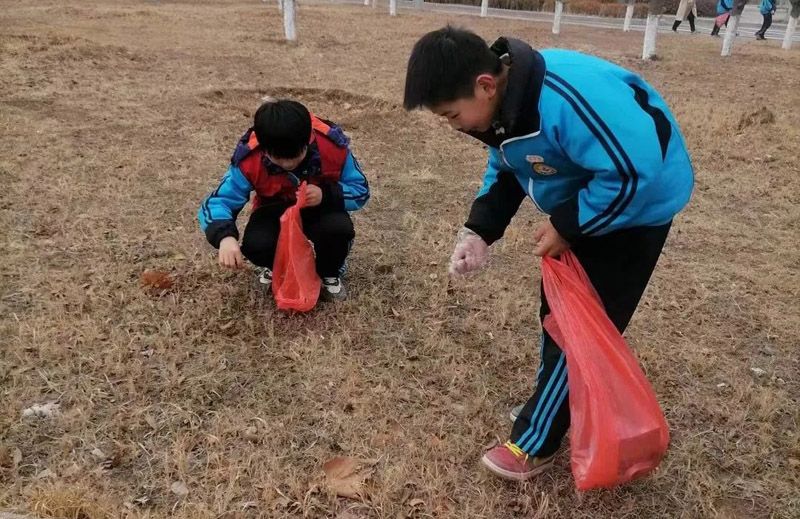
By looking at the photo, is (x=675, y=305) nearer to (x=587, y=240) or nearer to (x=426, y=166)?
(x=587, y=240)

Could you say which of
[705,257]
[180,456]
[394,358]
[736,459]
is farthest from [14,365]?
[705,257]

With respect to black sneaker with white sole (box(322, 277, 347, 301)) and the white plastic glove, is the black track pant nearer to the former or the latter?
the white plastic glove

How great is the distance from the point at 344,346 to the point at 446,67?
54.8 inches

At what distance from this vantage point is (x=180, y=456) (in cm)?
201

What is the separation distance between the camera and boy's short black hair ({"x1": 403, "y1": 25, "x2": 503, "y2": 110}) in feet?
4.90

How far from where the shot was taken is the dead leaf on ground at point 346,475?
1.95 m

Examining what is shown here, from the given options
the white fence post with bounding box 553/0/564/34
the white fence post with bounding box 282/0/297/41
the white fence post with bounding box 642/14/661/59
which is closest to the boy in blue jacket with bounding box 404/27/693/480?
the white fence post with bounding box 282/0/297/41

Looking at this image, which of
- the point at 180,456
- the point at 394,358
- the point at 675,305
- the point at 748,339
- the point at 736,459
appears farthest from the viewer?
the point at 675,305

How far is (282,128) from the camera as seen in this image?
2.31 m

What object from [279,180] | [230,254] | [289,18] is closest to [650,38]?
[289,18]

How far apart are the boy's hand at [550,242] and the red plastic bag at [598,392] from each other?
0.05 meters

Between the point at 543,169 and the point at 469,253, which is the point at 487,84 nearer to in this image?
the point at 543,169

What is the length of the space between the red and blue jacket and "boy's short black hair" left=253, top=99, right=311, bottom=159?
6.3 inches

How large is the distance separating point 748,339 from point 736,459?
83cm
